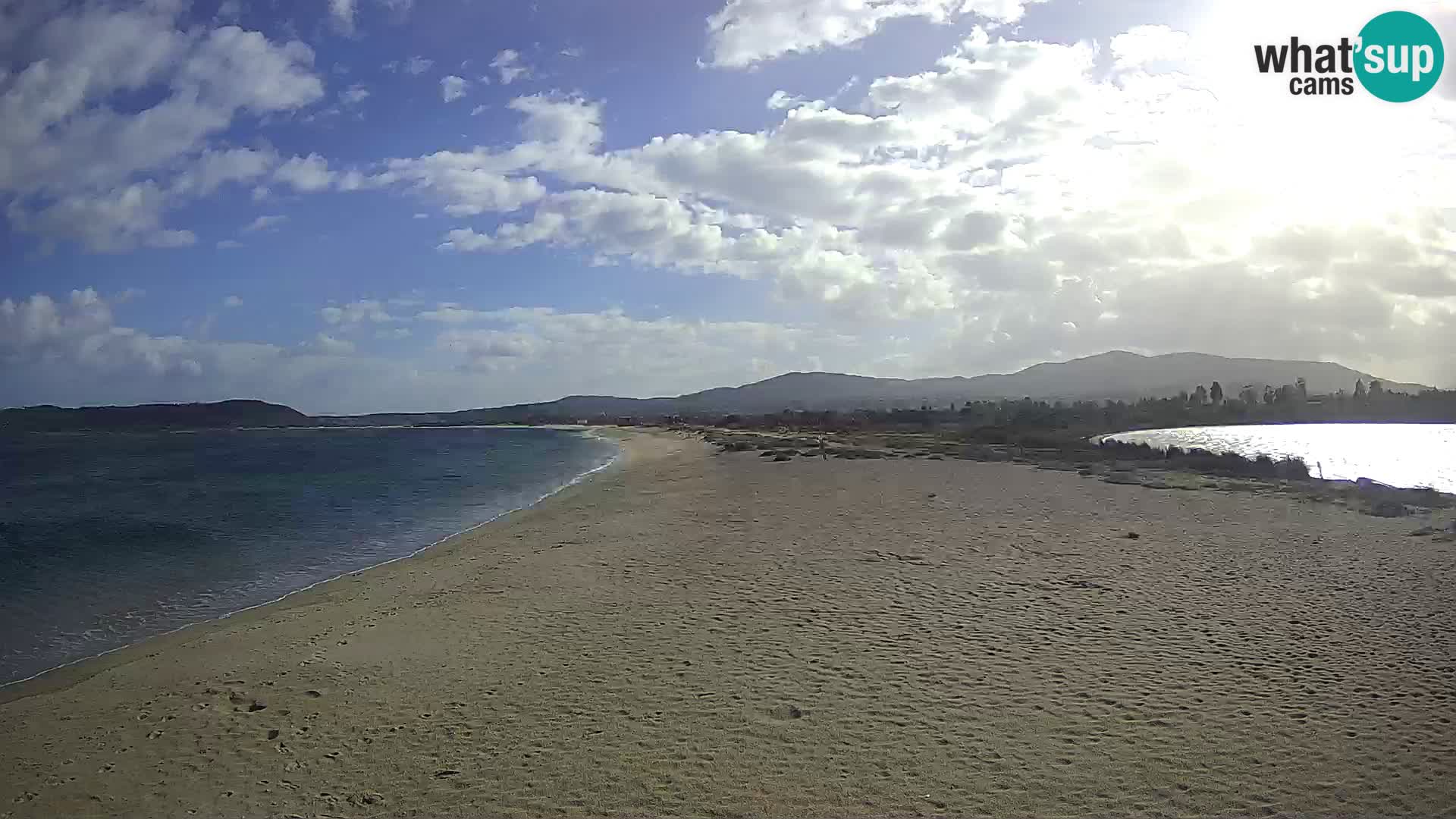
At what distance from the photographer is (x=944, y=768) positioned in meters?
5.59

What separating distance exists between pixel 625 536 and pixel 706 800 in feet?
34.7

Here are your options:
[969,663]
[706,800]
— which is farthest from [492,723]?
Answer: [969,663]

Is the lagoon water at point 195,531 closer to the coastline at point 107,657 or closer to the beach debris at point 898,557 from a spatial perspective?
the coastline at point 107,657

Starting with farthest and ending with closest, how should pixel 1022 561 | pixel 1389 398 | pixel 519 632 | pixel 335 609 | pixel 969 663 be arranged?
pixel 1389 398
pixel 1022 561
pixel 335 609
pixel 519 632
pixel 969 663

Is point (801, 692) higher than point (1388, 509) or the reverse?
the reverse

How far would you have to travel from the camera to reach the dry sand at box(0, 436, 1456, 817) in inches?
215

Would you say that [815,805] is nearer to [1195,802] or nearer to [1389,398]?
[1195,802]

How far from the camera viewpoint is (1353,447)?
55562mm

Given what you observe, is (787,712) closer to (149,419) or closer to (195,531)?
(195,531)

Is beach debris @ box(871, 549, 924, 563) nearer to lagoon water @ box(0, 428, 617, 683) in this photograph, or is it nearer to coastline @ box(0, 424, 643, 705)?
coastline @ box(0, 424, 643, 705)

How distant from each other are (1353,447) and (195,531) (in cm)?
6499

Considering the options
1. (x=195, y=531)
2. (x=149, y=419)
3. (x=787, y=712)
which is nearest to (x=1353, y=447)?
(x=787, y=712)

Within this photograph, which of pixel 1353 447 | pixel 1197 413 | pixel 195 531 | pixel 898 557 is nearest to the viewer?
pixel 898 557

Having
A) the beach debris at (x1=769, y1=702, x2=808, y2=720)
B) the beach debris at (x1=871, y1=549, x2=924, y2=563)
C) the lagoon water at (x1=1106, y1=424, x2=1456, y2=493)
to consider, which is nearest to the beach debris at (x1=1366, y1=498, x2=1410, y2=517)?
the lagoon water at (x1=1106, y1=424, x2=1456, y2=493)
